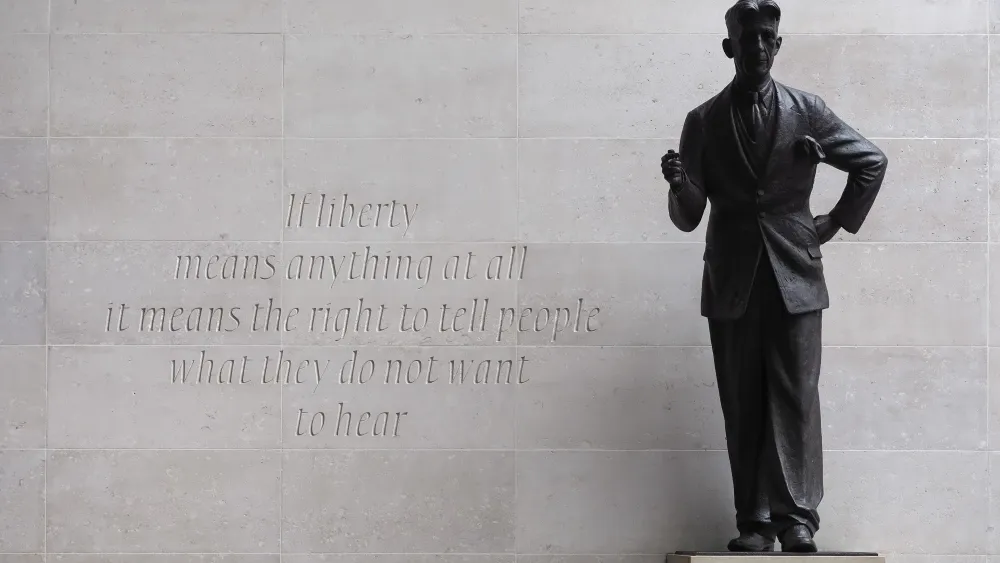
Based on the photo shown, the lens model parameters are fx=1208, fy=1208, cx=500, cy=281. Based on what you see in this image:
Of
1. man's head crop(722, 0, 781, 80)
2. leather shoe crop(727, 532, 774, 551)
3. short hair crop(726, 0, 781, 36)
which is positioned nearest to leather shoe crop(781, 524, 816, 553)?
leather shoe crop(727, 532, 774, 551)

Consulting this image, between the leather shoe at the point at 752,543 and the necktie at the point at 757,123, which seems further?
the leather shoe at the point at 752,543

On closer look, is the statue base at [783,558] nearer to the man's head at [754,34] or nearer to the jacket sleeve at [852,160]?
the jacket sleeve at [852,160]

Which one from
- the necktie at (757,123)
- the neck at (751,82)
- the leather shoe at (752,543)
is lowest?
the leather shoe at (752,543)

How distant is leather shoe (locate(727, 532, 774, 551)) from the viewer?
637 cm

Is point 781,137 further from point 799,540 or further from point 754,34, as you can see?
point 799,540

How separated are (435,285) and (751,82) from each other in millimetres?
2358

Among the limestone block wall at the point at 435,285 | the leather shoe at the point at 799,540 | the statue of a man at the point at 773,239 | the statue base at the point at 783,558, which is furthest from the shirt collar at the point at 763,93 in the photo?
the statue base at the point at 783,558

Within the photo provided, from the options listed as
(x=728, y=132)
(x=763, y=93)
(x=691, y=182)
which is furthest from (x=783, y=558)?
(x=763, y=93)

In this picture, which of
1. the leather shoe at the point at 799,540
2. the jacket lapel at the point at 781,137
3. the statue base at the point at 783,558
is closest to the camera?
the statue base at the point at 783,558

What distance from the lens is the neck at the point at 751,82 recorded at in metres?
6.20

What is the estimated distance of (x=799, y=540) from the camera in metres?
6.12

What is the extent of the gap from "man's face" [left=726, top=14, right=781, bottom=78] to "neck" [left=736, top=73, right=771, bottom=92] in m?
0.03

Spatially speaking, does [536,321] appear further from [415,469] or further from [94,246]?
[94,246]

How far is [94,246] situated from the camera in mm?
7480
